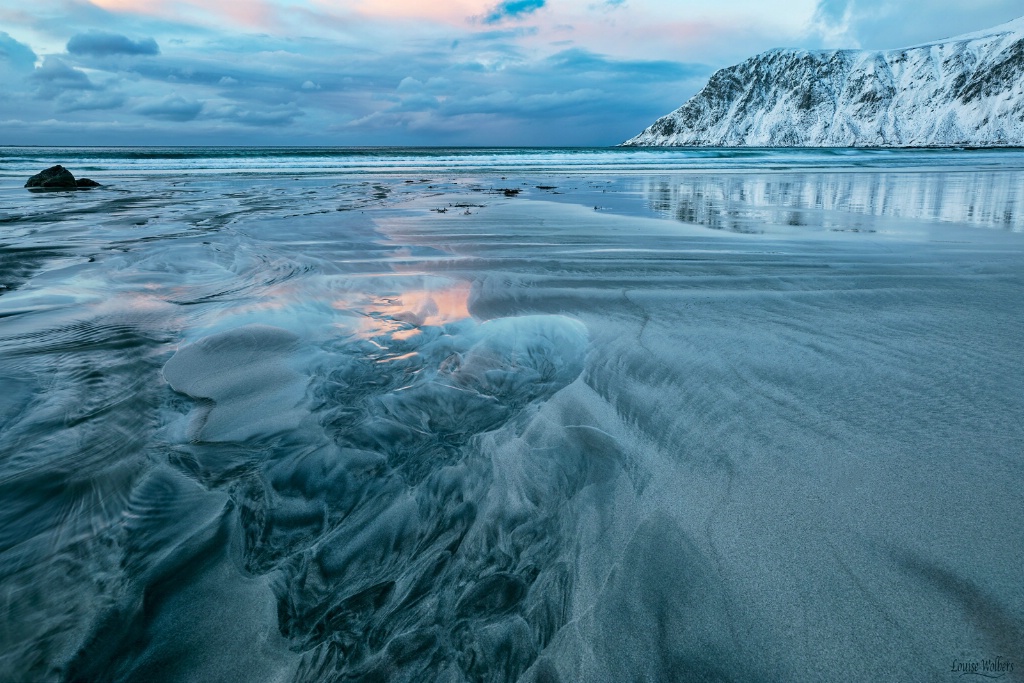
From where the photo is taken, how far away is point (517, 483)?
4.57ft

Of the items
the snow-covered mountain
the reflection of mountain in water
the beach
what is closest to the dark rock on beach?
the beach

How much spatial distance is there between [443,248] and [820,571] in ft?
13.5

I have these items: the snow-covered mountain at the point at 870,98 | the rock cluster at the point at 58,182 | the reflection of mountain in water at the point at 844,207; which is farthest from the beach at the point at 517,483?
the snow-covered mountain at the point at 870,98

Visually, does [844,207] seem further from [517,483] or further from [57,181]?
[57,181]

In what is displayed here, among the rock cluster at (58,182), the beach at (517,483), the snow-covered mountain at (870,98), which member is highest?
the snow-covered mountain at (870,98)

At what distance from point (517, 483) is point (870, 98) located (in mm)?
133116

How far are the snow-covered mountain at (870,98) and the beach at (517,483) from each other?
368 feet

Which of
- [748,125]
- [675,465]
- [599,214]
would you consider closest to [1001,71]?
[748,125]

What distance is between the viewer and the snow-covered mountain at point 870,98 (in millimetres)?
83125

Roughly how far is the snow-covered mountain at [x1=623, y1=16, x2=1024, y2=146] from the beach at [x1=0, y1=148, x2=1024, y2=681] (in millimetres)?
112037

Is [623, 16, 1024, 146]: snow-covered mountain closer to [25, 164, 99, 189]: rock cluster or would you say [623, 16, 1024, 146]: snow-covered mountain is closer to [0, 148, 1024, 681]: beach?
[0, 148, 1024, 681]: beach

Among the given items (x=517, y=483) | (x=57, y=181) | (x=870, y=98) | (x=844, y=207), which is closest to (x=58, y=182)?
(x=57, y=181)

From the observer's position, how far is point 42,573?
3.57 feet

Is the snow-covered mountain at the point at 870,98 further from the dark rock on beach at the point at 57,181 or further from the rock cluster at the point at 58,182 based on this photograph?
the dark rock on beach at the point at 57,181
